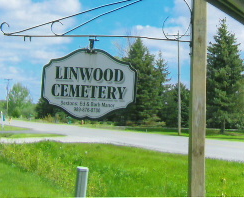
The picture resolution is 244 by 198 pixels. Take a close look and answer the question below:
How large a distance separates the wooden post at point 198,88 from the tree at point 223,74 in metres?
13.2

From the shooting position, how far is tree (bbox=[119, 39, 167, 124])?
554 cm

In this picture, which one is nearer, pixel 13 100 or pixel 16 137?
pixel 13 100

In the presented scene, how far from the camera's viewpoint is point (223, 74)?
1802cm

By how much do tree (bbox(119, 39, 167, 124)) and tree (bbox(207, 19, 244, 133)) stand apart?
1138cm

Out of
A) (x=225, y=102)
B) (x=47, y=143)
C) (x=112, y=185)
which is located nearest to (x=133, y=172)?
(x=112, y=185)

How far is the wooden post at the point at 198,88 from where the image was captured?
12.6 feet

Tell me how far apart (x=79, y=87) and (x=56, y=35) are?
1.92 ft

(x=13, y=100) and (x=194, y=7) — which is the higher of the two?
(x=194, y=7)

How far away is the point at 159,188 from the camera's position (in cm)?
622

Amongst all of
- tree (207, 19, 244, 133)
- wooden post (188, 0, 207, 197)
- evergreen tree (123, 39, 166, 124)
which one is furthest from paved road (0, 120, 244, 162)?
wooden post (188, 0, 207, 197)

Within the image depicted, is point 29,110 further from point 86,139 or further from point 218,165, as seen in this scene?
point 86,139

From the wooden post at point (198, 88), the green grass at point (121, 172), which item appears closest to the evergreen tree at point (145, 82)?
the green grass at point (121, 172)

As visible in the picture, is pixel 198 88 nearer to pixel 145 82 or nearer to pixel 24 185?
pixel 145 82

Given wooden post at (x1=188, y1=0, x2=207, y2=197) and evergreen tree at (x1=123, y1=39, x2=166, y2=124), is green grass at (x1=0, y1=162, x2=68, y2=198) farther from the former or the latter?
wooden post at (x1=188, y1=0, x2=207, y2=197)
